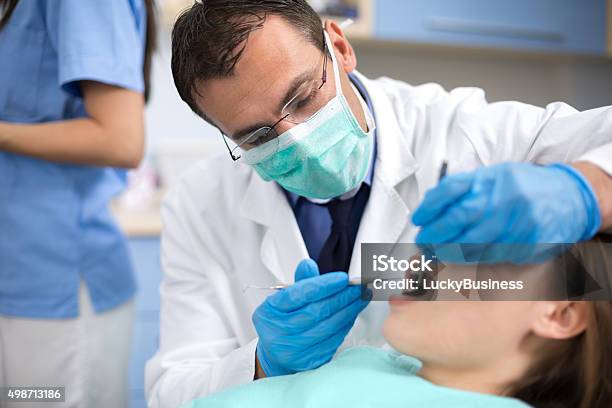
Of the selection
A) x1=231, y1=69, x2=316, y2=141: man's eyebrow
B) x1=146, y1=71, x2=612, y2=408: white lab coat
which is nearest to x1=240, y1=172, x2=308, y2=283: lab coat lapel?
x1=146, y1=71, x2=612, y2=408: white lab coat

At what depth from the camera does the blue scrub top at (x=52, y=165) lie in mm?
1382

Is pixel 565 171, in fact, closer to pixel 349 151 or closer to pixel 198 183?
pixel 349 151

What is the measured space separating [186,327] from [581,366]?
2.47 feet

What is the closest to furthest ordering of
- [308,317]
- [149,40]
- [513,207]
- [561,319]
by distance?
[513,207] → [561,319] → [308,317] → [149,40]

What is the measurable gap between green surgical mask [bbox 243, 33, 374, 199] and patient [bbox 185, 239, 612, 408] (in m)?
0.30

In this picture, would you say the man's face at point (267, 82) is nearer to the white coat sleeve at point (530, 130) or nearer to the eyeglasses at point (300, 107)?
the eyeglasses at point (300, 107)

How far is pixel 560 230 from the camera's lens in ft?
2.74

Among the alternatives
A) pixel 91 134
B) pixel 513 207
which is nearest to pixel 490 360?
pixel 513 207

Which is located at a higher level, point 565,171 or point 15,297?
point 565,171

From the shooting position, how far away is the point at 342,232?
1327 millimetres

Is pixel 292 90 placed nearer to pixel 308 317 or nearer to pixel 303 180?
pixel 303 180

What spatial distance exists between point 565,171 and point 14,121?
112 cm

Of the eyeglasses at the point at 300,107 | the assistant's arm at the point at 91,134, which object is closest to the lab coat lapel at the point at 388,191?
the eyeglasses at the point at 300,107

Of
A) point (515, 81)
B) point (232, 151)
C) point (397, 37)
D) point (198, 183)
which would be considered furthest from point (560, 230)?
point (515, 81)
